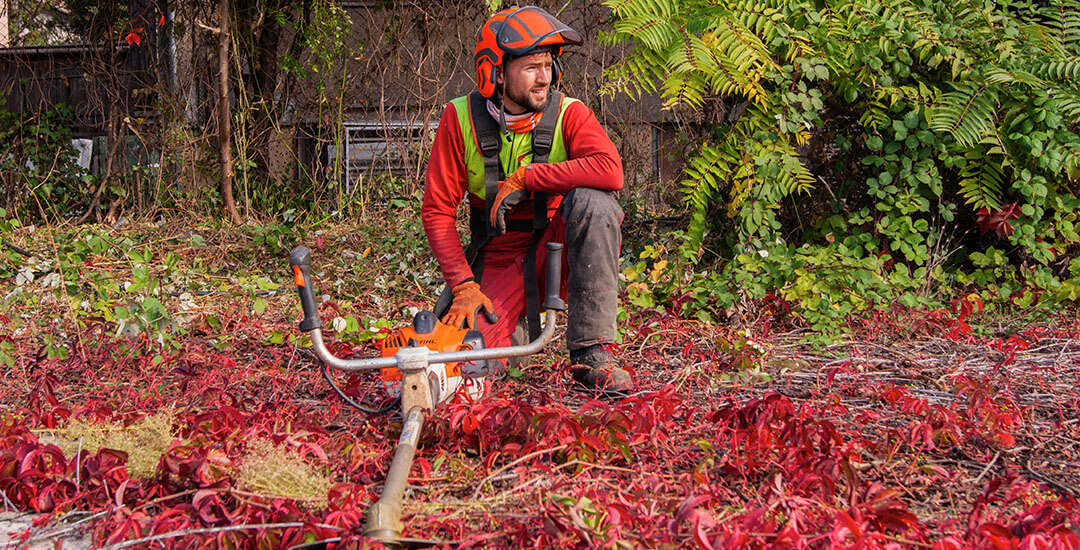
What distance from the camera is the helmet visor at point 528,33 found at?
308 centimetres

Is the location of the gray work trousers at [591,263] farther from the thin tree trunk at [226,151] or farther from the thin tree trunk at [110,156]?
the thin tree trunk at [110,156]

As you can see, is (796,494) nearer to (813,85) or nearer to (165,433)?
(165,433)

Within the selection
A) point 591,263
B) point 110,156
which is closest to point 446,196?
point 591,263

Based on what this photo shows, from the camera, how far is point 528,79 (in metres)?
3.15

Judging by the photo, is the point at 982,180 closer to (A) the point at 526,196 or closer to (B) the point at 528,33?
(A) the point at 526,196

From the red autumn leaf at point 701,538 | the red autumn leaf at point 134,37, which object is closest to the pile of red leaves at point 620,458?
the red autumn leaf at point 701,538

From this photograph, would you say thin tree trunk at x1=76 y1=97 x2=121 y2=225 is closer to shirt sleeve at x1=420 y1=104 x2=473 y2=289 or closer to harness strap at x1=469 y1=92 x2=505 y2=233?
shirt sleeve at x1=420 y1=104 x2=473 y2=289

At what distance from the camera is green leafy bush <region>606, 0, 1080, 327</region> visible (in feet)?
13.9

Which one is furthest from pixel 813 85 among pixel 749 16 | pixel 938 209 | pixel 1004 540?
pixel 1004 540

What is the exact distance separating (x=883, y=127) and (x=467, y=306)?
2.75 metres

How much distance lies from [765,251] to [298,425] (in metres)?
2.70

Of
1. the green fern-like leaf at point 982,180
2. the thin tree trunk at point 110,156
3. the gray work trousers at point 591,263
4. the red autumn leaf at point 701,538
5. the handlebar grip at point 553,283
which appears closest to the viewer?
the red autumn leaf at point 701,538

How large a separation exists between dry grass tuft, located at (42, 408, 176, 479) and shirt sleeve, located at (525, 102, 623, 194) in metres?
1.51

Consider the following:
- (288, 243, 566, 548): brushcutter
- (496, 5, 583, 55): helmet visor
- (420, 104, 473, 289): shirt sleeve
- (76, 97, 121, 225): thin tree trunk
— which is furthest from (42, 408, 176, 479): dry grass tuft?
(76, 97, 121, 225): thin tree trunk
